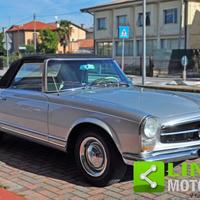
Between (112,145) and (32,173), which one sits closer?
(112,145)

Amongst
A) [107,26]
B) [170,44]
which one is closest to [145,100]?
[170,44]

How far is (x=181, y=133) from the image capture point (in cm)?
462

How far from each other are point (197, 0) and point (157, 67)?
1098 cm

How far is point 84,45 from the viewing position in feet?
299

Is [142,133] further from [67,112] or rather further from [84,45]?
[84,45]

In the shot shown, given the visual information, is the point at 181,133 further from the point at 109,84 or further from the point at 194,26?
the point at 194,26

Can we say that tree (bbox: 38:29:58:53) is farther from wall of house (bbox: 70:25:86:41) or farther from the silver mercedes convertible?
the silver mercedes convertible


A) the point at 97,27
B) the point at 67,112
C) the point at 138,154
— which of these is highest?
the point at 97,27

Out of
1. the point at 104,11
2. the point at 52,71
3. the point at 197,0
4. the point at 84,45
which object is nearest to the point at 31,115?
the point at 52,71

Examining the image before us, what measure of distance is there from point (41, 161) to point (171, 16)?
3848 cm

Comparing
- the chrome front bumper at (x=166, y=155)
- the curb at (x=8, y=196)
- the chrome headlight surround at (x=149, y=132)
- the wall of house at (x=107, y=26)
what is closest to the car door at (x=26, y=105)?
the curb at (x=8, y=196)

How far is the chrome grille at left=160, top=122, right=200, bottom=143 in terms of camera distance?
177 inches

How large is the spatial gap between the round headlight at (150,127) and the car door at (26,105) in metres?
1.67

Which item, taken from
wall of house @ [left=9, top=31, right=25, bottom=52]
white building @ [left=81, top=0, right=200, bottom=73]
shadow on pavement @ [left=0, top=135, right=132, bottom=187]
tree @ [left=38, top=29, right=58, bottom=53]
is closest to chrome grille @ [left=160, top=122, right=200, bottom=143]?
shadow on pavement @ [left=0, top=135, right=132, bottom=187]
